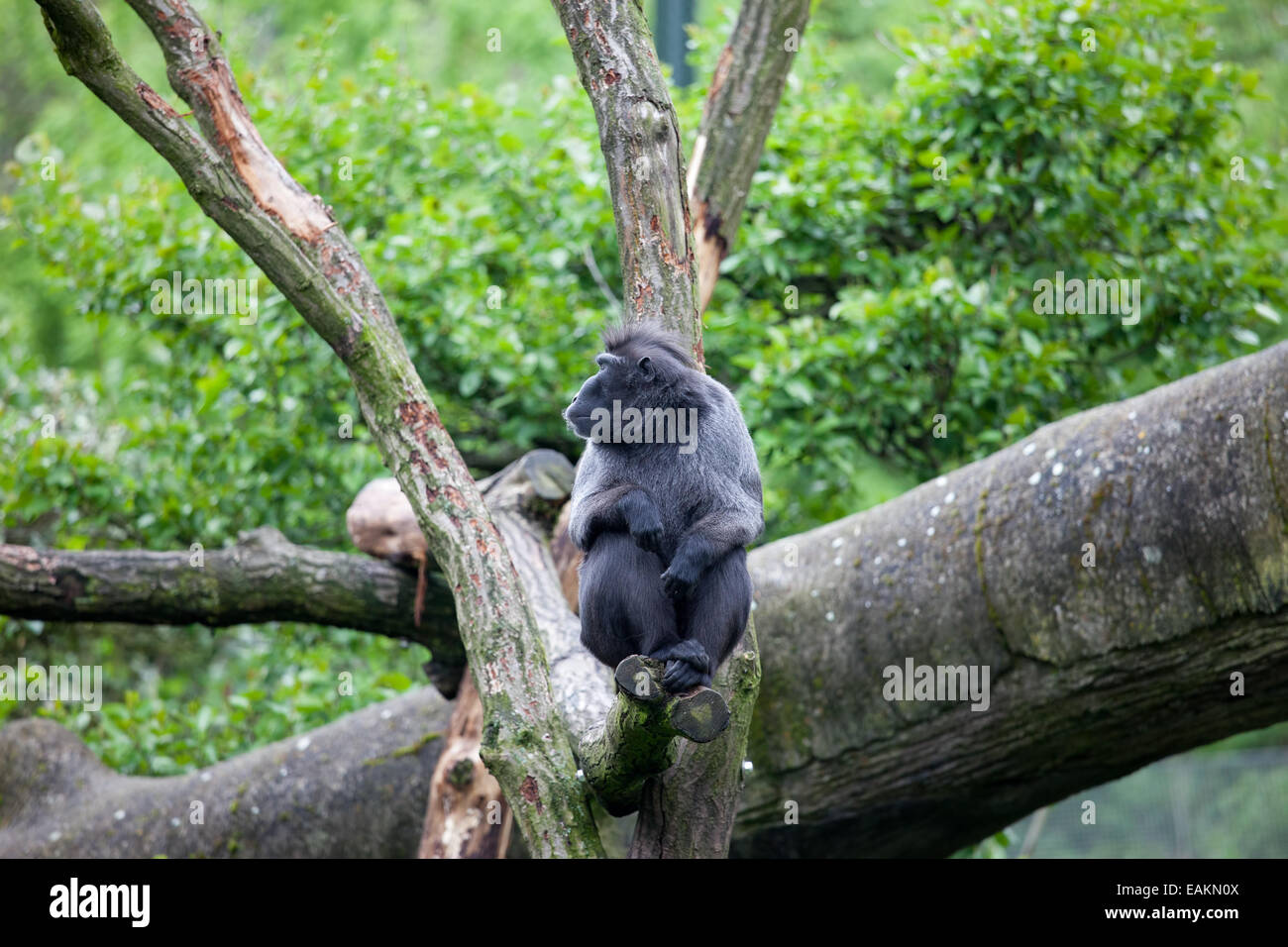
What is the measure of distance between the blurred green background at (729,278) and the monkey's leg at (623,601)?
106 inches

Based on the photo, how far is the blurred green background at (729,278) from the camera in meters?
7.07

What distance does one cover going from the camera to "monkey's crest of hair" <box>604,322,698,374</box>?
4422 millimetres

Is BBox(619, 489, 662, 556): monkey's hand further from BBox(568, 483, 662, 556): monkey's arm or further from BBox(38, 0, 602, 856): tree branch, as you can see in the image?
BBox(38, 0, 602, 856): tree branch

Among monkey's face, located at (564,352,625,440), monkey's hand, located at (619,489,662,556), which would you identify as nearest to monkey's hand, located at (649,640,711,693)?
monkey's hand, located at (619,489,662,556)

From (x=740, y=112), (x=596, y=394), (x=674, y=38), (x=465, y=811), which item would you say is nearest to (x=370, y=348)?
(x=596, y=394)

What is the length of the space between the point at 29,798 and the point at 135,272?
129 inches

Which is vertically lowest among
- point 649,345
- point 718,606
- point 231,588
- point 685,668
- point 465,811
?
point 465,811

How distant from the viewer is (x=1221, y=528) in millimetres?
4723

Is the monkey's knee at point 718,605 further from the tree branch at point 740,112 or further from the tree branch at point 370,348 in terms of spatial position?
the tree branch at point 740,112

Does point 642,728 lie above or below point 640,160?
below

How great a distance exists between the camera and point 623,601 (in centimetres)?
406

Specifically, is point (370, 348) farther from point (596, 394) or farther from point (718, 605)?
point (718, 605)

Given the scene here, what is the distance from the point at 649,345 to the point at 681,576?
102cm

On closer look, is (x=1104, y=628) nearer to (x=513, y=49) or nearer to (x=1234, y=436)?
(x=1234, y=436)
